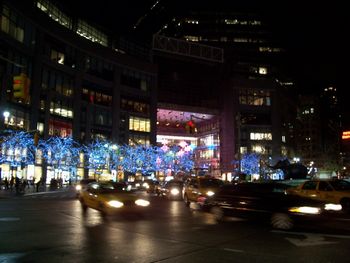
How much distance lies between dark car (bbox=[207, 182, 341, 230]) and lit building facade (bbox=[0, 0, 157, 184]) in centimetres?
3511

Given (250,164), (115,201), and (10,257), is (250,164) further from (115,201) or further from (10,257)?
(10,257)

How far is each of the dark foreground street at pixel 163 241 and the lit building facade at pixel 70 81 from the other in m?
34.7

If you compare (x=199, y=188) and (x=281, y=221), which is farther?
(x=199, y=188)

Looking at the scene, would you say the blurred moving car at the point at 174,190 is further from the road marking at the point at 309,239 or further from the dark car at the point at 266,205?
the road marking at the point at 309,239

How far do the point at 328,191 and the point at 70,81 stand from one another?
56.2 metres

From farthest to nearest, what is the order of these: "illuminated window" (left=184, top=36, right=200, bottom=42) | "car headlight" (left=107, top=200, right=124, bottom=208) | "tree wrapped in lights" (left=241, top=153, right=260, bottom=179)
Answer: "illuminated window" (left=184, top=36, right=200, bottom=42), "tree wrapped in lights" (left=241, top=153, right=260, bottom=179), "car headlight" (left=107, top=200, right=124, bottom=208)

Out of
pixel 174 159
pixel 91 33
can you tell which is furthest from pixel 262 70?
pixel 91 33

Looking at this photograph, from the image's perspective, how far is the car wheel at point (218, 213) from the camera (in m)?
15.5

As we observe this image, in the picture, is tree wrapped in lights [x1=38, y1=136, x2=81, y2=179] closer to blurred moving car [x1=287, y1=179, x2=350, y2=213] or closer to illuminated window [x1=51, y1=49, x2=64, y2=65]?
illuminated window [x1=51, y1=49, x2=64, y2=65]

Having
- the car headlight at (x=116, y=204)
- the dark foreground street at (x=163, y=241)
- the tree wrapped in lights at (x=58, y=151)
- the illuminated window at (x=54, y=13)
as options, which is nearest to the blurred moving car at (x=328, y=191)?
the dark foreground street at (x=163, y=241)

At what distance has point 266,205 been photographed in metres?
14.0

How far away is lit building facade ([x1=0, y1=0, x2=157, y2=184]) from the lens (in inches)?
2160

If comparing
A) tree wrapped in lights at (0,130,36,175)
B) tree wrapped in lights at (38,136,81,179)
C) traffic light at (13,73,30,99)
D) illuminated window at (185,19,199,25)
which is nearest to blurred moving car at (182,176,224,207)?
traffic light at (13,73,30,99)

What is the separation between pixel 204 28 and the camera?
396 feet
